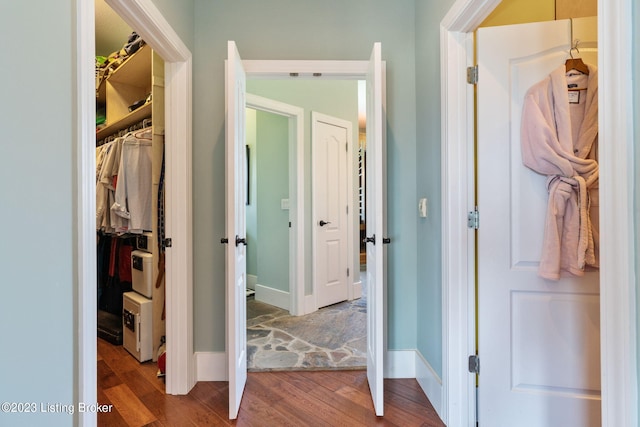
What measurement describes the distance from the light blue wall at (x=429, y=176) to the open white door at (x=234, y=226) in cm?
111

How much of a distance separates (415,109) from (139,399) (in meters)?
2.50

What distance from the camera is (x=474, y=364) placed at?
145 cm

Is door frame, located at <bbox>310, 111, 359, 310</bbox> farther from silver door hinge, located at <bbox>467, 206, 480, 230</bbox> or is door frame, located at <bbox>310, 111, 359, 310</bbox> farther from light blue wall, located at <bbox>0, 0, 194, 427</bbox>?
light blue wall, located at <bbox>0, 0, 194, 427</bbox>

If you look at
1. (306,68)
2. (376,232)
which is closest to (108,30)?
(306,68)

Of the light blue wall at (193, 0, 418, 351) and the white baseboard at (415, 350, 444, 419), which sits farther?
the light blue wall at (193, 0, 418, 351)

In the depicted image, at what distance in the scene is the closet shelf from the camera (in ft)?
7.43

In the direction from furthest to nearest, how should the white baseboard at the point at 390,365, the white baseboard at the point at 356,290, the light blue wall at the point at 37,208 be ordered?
1. the white baseboard at the point at 356,290
2. the white baseboard at the point at 390,365
3. the light blue wall at the point at 37,208

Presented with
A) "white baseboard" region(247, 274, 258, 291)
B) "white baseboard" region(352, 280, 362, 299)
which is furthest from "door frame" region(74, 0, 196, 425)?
"white baseboard" region(352, 280, 362, 299)

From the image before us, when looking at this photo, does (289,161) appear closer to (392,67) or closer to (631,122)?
(392,67)

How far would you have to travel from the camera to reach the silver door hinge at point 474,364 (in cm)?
145

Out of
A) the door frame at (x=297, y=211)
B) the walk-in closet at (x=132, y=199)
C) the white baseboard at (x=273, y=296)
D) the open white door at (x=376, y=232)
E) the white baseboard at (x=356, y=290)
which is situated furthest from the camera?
the white baseboard at (x=356, y=290)

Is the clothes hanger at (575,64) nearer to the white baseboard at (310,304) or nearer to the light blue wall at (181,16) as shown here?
the light blue wall at (181,16)

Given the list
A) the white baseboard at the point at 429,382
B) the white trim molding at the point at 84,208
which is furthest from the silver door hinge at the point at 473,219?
the white trim molding at the point at 84,208

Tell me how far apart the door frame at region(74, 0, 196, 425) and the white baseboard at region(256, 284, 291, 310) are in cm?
148
